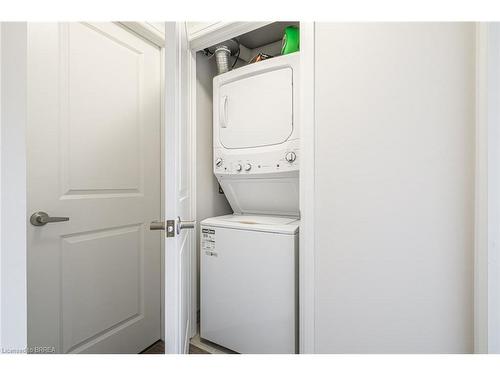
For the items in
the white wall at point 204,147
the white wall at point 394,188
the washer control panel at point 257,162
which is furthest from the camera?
the white wall at point 204,147

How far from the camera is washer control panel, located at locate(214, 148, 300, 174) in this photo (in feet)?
4.85

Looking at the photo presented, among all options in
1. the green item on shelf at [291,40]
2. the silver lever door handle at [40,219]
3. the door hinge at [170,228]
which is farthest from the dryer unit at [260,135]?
the silver lever door handle at [40,219]

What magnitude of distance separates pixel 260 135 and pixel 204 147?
548 millimetres

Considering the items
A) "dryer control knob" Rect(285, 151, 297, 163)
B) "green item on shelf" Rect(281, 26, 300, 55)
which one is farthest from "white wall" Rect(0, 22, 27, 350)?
"green item on shelf" Rect(281, 26, 300, 55)

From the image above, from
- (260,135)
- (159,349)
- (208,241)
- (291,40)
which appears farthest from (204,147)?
(159,349)

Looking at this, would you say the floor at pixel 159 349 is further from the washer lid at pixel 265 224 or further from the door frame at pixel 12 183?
the door frame at pixel 12 183

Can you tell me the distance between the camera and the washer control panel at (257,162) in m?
1.48

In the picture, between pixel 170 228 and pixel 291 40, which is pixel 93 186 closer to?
pixel 170 228

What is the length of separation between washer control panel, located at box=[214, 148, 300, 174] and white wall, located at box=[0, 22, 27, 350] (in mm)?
1200

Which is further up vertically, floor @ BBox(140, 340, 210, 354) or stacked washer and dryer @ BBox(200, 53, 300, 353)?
stacked washer and dryer @ BBox(200, 53, 300, 353)

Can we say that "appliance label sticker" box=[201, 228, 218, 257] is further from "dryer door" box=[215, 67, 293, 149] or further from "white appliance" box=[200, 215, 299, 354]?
"dryer door" box=[215, 67, 293, 149]

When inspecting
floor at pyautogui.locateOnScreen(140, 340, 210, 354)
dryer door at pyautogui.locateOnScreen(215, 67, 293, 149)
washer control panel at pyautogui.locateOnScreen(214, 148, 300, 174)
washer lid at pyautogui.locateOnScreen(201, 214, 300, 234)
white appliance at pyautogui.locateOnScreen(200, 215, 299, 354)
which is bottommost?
floor at pyautogui.locateOnScreen(140, 340, 210, 354)

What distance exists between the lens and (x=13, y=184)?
55 centimetres

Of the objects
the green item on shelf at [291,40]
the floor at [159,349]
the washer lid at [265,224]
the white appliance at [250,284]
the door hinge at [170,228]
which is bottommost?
the floor at [159,349]
